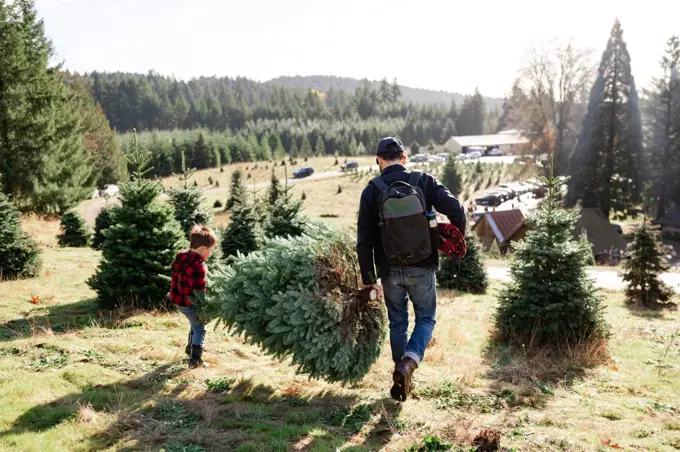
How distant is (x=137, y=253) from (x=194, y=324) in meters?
3.38

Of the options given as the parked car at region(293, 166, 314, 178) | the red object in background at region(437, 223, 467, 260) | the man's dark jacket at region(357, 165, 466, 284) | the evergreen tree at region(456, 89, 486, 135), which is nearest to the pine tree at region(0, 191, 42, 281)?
the man's dark jacket at region(357, 165, 466, 284)

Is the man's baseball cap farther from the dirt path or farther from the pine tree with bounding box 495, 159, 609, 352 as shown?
the dirt path

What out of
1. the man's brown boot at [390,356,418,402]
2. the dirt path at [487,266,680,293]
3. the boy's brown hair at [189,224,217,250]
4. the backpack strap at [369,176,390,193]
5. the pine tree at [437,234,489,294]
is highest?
the backpack strap at [369,176,390,193]

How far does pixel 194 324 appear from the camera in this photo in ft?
19.3

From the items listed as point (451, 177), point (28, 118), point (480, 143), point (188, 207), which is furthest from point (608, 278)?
point (480, 143)

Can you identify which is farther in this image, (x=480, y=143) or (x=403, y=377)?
(x=480, y=143)

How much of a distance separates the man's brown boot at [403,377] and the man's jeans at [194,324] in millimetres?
2595

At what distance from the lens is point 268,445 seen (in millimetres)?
3811

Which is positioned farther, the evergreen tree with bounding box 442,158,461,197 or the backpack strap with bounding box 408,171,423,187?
the evergreen tree with bounding box 442,158,461,197

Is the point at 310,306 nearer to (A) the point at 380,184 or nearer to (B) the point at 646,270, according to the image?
(A) the point at 380,184

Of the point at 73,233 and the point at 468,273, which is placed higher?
the point at 73,233

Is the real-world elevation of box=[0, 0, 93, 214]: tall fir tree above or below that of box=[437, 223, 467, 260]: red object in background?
above

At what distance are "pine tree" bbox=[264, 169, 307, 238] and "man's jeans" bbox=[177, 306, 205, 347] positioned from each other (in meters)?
4.82

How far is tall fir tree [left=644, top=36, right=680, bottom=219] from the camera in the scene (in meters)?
39.2
